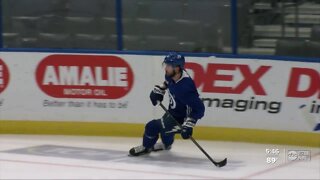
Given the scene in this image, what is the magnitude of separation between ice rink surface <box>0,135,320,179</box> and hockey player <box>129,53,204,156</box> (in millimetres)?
153

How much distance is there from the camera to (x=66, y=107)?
9211 mm

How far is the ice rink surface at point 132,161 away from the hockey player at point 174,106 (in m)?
0.15

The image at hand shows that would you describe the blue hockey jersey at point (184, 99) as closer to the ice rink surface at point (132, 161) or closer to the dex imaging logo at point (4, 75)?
the ice rink surface at point (132, 161)

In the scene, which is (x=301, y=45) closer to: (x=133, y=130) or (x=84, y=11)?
(x=133, y=130)

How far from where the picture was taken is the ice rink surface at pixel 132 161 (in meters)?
6.93

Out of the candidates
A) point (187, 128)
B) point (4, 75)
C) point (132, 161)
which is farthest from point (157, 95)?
point (4, 75)

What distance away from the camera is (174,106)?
769 cm

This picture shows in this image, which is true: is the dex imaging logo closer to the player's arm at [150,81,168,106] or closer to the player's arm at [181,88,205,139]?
the player's arm at [150,81,168,106]

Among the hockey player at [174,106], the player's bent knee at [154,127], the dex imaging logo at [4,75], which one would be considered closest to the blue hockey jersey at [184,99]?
the hockey player at [174,106]

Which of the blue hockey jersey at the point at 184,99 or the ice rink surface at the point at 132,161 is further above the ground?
the blue hockey jersey at the point at 184,99

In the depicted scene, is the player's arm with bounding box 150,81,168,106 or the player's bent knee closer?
the player's arm with bounding box 150,81,168,106

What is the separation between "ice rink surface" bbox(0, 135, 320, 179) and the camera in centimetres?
693

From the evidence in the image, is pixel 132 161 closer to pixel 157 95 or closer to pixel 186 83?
pixel 157 95

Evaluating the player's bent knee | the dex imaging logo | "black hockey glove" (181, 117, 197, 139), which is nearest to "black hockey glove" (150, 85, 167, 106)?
the player's bent knee
